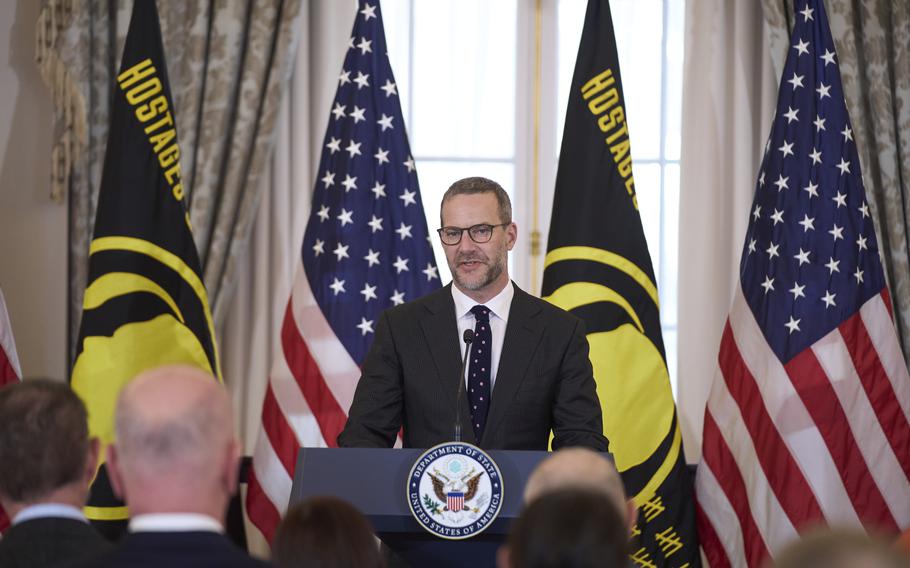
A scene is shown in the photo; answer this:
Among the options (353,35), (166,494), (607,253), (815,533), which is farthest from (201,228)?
(815,533)

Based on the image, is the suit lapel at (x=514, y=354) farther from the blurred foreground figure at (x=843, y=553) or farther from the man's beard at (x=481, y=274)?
the blurred foreground figure at (x=843, y=553)

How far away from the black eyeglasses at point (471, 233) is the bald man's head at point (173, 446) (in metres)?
1.78

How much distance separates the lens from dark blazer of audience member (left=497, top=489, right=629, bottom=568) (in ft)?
4.91

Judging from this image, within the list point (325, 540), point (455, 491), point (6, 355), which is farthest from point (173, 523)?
point (6, 355)

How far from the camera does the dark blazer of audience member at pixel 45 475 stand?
6.77 feet

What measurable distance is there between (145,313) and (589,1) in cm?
224

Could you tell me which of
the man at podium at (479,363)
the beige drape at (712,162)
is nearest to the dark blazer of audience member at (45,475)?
the man at podium at (479,363)

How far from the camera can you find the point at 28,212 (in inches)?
205

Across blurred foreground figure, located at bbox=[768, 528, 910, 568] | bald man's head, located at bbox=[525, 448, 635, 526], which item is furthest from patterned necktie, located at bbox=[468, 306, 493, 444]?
blurred foreground figure, located at bbox=[768, 528, 910, 568]

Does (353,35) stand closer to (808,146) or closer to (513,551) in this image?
(808,146)

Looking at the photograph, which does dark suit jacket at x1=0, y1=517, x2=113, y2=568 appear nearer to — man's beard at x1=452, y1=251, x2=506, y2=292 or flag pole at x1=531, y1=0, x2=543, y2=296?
man's beard at x1=452, y1=251, x2=506, y2=292

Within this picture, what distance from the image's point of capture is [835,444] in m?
4.71

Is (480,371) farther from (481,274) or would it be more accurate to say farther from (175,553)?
(175,553)

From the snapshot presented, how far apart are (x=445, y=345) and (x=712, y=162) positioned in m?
2.45
